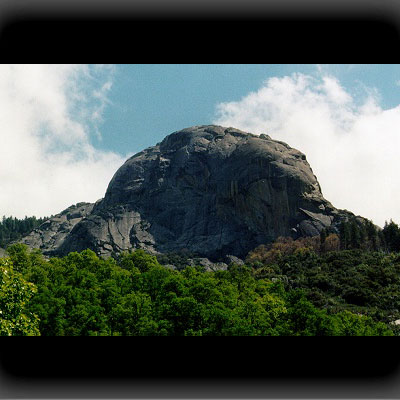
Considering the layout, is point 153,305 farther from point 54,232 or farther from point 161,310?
point 54,232

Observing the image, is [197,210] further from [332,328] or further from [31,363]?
[31,363]

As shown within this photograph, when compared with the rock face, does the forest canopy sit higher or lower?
lower

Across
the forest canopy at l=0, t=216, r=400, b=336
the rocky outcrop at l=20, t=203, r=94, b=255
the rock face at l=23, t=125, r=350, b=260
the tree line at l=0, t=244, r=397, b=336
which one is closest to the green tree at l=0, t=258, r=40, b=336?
the forest canopy at l=0, t=216, r=400, b=336

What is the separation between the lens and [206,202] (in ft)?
338

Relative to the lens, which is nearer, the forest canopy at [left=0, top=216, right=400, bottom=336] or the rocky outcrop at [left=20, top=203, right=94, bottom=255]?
the forest canopy at [left=0, top=216, right=400, bottom=336]

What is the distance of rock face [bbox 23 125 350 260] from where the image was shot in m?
90.7

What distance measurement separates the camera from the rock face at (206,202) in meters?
90.7

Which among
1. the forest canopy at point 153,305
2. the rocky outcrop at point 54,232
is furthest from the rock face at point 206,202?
the forest canopy at point 153,305

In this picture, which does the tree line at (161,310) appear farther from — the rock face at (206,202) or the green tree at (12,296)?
the rock face at (206,202)

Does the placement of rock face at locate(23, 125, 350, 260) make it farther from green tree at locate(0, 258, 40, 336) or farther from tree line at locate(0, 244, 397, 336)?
green tree at locate(0, 258, 40, 336)

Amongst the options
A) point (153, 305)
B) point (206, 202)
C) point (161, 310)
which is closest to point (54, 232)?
point (206, 202)

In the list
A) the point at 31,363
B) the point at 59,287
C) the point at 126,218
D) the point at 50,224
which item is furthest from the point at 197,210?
the point at 31,363

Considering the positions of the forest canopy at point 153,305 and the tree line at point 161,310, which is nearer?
the forest canopy at point 153,305
